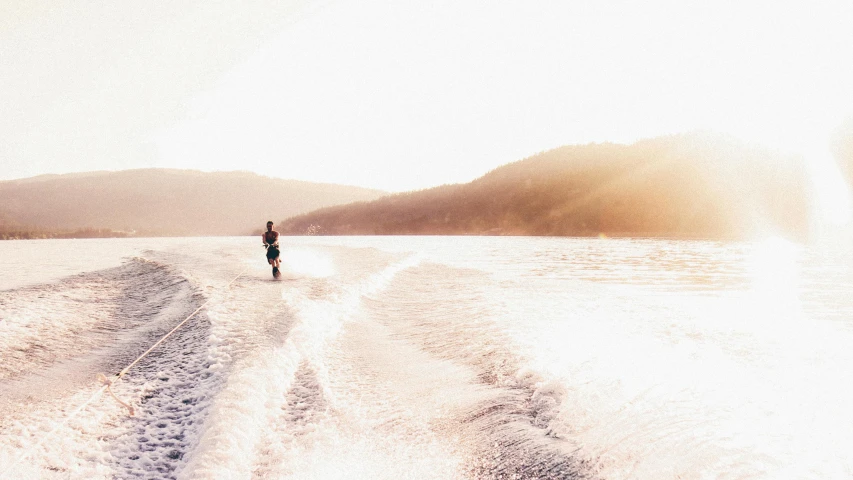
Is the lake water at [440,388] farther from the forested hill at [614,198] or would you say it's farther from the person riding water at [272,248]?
the forested hill at [614,198]

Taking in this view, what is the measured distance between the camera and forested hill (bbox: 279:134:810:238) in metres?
102

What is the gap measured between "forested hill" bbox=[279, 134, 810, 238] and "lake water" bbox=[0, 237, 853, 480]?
75150 mm

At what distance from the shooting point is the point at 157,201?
541 feet

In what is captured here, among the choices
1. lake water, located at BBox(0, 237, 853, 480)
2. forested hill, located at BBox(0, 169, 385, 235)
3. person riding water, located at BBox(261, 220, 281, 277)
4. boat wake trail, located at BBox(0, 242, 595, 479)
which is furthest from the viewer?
forested hill, located at BBox(0, 169, 385, 235)

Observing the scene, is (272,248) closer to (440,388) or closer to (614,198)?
(440,388)

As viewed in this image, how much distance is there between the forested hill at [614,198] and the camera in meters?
102

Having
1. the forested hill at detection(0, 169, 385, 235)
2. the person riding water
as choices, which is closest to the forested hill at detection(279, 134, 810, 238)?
the forested hill at detection(0, 169, 385, 235)

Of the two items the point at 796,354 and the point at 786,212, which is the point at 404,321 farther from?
the point at 786,212

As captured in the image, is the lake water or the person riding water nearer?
the lake water

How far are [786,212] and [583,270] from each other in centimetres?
10464

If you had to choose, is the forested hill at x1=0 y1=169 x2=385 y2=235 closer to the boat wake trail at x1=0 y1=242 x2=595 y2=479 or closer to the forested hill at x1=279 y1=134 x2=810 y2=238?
the forested hill at x1=279 y1=134 x2=810 y2=238

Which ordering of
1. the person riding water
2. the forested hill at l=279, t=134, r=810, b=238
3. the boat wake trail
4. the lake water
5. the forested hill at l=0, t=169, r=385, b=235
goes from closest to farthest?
the lake water → the boat wake trail → the person riding water → the forested hill at l=279, t=134, r=810, b=238 → the forested hill at l=0, t=169, r=385, b=235

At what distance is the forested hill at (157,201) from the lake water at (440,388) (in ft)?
463

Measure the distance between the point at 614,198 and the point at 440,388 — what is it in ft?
398
